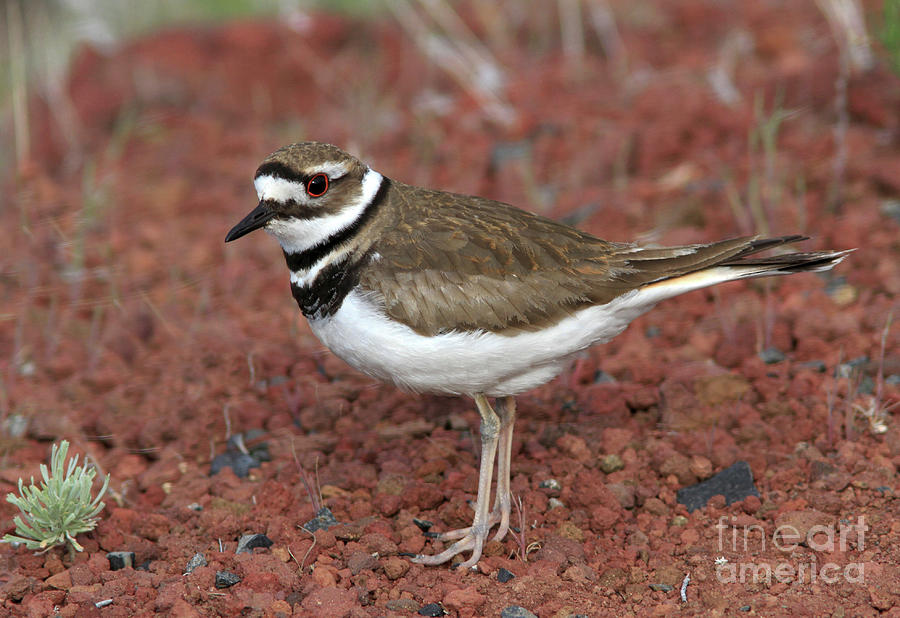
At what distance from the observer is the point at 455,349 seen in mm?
3711

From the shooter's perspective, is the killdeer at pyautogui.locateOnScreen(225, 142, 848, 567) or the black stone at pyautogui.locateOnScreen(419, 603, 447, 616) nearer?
the black stone at pyautogui.locateOnScreen(419, 603, 447, 616)

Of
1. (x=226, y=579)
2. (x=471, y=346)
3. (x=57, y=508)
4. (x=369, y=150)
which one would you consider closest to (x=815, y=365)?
(x=471, y=346)

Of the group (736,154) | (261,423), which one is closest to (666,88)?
(736,154)

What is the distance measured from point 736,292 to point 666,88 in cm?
262

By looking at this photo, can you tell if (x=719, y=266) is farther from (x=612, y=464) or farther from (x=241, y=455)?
(x=241, y=455)

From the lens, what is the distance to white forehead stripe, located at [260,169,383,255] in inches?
155

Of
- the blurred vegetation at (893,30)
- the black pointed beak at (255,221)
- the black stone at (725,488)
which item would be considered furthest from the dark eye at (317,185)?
the blurred vegetation at (893,30)

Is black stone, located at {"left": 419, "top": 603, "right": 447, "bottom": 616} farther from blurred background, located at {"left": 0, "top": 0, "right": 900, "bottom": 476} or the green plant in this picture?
blurred background, located at {"left": 0, "top": 0, "right": 900, "bottom": 476}

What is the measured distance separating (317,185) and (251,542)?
1.45 m

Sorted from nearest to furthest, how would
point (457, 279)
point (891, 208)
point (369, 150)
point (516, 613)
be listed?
point (516, 613) < point (457, 279) < point (891, 208) < point (369, 150)

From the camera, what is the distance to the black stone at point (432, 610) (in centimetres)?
346

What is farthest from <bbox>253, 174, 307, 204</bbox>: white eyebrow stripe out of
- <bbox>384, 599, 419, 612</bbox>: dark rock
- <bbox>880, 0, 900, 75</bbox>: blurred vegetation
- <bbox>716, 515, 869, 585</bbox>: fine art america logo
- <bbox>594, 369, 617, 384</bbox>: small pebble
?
<bbox>880, 0, 900, 75</bbox>: blurred vegetation

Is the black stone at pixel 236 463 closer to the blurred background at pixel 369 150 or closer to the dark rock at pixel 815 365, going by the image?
the blurred background at pixel 369 150

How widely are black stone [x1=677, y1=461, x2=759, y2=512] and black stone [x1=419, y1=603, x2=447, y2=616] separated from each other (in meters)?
1.18
